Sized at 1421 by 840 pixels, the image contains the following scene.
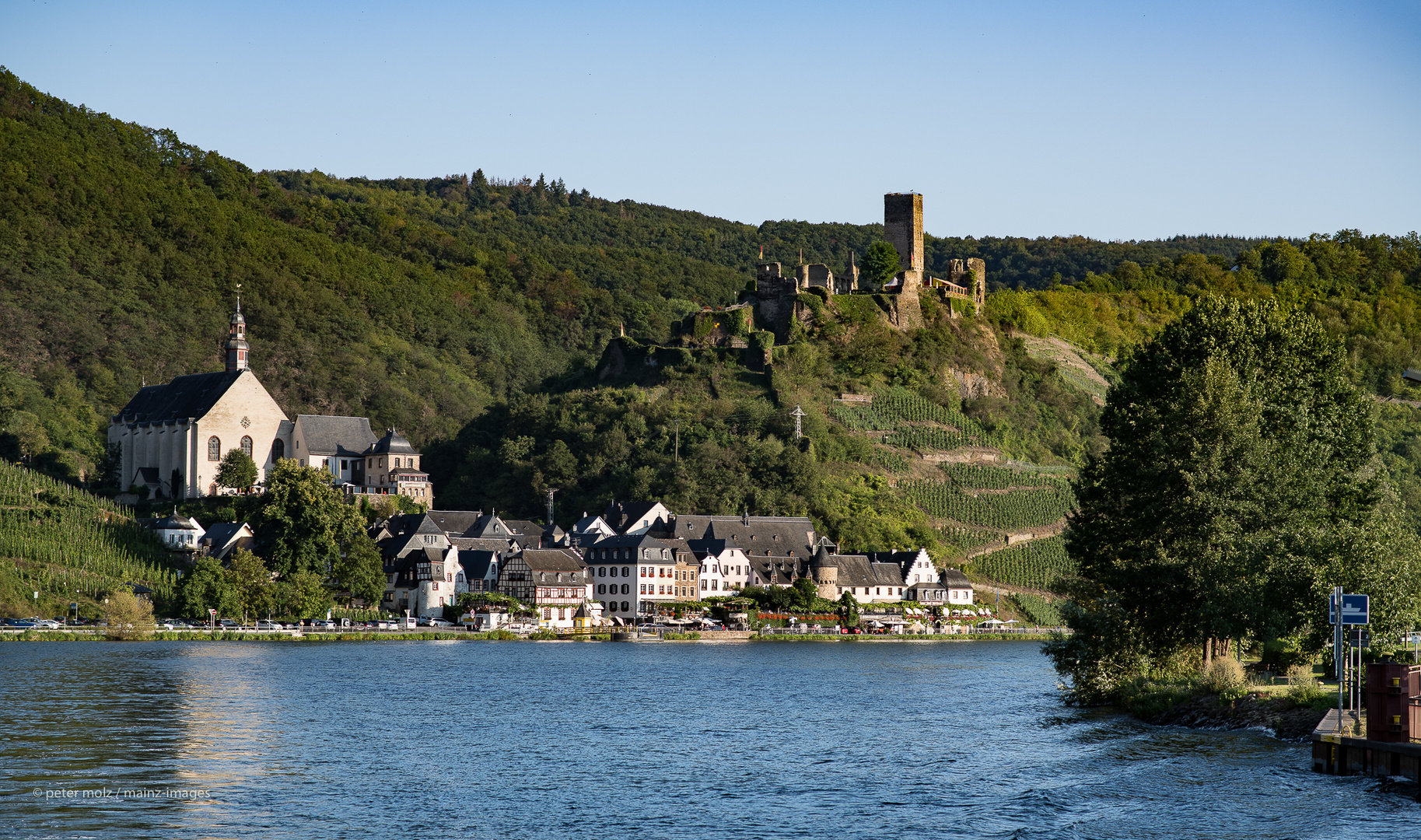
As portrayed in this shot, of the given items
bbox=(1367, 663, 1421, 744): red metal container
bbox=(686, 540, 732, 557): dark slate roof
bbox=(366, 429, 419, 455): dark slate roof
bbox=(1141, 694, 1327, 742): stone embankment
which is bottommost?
bbox=(1141, 694, 1327, 742): stone embankment

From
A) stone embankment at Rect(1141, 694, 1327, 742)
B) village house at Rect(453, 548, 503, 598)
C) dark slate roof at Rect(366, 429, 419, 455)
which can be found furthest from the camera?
dark slate roof at Rect(366, 429, 419, 455)

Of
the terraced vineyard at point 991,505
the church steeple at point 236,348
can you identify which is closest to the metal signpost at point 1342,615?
the terraced vineyard at point 991,505

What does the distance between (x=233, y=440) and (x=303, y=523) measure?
91.5 ft

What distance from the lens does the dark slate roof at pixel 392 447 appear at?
125438 mm

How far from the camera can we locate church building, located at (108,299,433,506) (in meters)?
119

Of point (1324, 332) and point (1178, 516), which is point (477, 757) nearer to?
point (1178, 516)

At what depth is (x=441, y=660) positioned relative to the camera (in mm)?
73125

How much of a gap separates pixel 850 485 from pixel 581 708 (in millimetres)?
80812

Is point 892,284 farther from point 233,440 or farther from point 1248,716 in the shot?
point 1248,716

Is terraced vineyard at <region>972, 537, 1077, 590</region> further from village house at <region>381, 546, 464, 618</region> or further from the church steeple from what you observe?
the church steeple

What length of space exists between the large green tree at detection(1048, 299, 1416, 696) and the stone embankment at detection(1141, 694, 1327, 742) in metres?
1.83

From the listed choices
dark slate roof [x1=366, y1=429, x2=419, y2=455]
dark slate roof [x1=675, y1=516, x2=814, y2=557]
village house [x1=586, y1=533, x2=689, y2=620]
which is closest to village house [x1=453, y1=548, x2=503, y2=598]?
village house [x1=586, y1=533, x2=689, y2=620]

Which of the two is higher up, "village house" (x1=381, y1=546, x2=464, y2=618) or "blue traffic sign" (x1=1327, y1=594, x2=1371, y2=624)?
"blue traffic sign" (x1=1327, y1=594, x2=1371, y2=624)

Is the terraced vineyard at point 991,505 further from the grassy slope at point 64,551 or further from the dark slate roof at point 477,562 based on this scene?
the grassy slope at point 64,551
